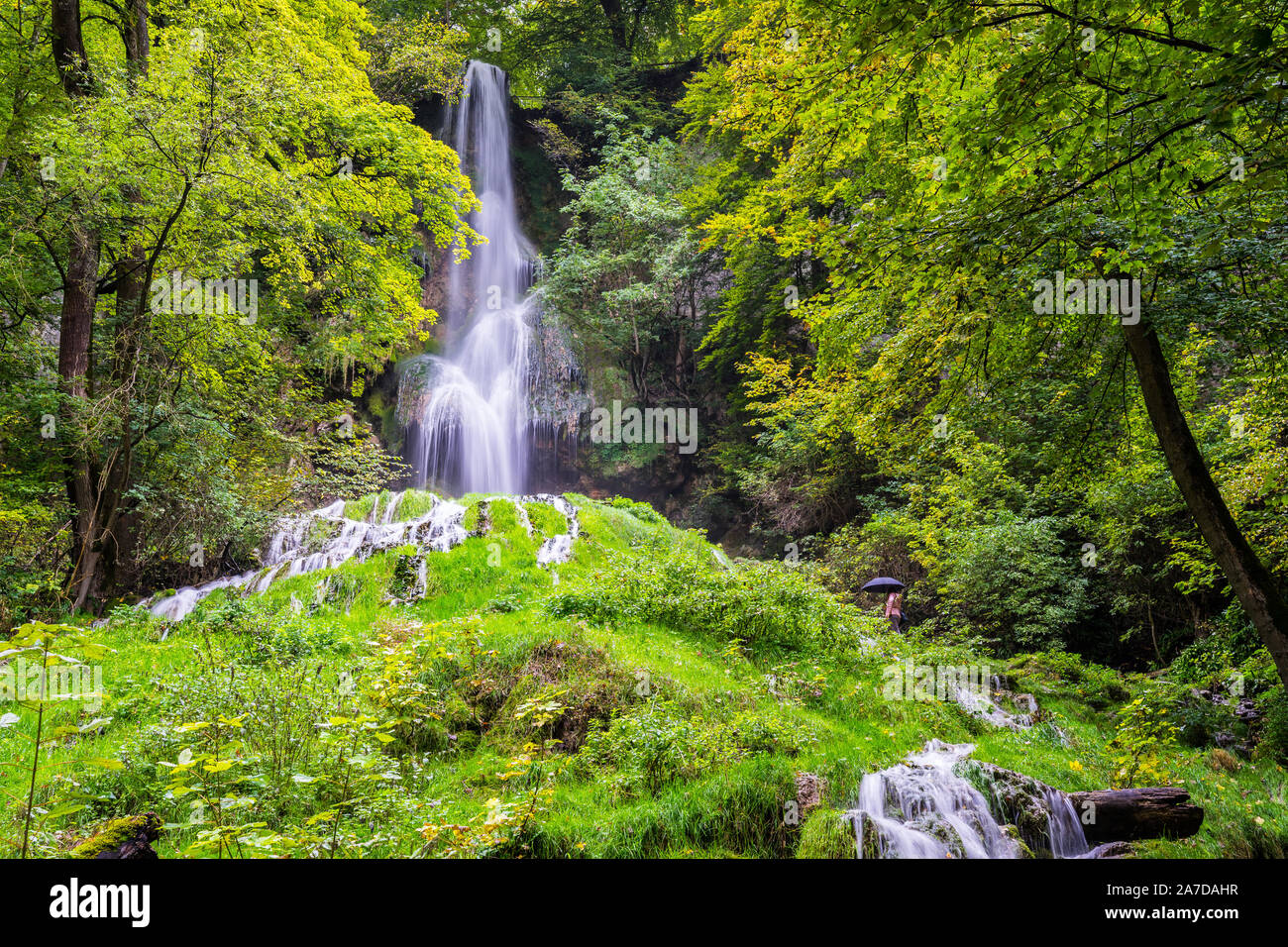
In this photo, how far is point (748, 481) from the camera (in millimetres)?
18203

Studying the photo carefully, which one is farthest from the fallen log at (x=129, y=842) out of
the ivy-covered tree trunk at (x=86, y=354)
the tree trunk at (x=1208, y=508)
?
the ivy-covered tree trunk at (x=86, y=354)

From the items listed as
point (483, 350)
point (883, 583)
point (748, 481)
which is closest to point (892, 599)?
point (883, 583)

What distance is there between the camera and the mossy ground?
12.8ft

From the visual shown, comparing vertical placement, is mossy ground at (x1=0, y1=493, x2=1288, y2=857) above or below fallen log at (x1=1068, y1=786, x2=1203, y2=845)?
above

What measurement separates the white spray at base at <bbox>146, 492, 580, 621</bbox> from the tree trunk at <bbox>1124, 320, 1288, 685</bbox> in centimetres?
859

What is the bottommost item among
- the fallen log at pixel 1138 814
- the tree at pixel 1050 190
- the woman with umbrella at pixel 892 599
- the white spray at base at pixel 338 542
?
the fallen log at pixel 1138 814

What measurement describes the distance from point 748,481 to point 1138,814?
43.3 ft

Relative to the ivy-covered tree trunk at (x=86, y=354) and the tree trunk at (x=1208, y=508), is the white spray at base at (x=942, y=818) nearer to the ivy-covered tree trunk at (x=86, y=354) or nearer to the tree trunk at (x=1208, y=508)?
the tree trunk at (x=1208, y=508)

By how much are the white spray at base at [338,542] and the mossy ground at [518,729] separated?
954mm

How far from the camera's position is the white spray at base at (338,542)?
1062 centimetres

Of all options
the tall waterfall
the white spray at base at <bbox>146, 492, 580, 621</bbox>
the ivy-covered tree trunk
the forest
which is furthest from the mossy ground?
the tall waterfall

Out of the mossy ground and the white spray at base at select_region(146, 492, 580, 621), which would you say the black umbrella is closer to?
the mossy ground
